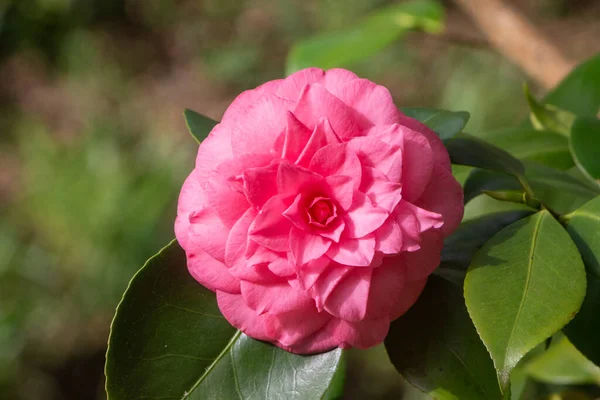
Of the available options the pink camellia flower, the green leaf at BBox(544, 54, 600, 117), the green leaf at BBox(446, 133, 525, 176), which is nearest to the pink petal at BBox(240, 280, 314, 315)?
the pink camellia flower

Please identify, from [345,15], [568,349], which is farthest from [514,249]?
[345,15]

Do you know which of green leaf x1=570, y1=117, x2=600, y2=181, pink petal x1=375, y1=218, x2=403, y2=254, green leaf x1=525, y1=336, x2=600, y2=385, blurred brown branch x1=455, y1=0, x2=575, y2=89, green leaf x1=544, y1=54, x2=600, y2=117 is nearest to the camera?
pink petal x1=375, y1=218, x2=403, y2=254

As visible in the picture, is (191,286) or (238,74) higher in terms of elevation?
(191,286)

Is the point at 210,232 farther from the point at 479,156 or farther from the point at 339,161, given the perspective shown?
the point at 479,156

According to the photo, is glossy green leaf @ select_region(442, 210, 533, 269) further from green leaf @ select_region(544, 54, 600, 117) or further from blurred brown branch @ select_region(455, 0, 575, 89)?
blurred brown branch @ select_region(455, 0, 575, 89)

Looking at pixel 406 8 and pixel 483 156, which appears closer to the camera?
pixel 483 156

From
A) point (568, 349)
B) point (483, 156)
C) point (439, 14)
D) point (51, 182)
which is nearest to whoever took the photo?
point (483, 156)

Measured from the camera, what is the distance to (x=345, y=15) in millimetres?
4027

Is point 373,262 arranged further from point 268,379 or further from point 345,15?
point 345,15

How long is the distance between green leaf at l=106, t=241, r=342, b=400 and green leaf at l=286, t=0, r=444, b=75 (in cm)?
73

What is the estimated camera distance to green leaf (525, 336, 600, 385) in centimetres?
102

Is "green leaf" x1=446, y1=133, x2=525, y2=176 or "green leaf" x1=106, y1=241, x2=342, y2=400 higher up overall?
"green leaf" x1=446, y1=133, x2=525, y2=176

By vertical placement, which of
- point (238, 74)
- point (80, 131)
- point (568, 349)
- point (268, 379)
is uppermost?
point (268, 379)

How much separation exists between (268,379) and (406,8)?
3.45 ft
